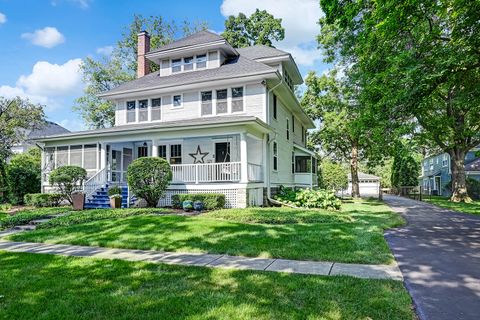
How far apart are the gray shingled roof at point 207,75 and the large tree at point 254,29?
1505cm

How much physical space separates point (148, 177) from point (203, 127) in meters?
3.13

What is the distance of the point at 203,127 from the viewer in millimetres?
13891

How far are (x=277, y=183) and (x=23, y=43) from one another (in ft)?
48.9

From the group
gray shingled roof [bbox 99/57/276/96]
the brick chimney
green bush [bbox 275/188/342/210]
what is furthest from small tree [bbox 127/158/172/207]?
the brick chimney

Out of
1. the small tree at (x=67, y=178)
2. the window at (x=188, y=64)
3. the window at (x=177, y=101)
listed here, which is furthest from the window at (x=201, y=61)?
the small tree at (x=67, y=178)

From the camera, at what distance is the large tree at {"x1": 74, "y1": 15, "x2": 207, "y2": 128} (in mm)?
30969

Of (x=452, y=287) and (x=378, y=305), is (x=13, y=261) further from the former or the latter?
(x=452, y=287)

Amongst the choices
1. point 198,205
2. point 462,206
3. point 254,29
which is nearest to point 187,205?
point 198,205

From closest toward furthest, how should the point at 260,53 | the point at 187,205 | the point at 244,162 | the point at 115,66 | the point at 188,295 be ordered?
the point at 188,295 < the point at 187,205 < the point at 244,162 < the point at 260,53 < the point at 115,66

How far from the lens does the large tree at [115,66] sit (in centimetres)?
3097

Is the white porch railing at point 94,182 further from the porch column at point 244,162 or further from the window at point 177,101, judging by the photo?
the porch column at point 244,162

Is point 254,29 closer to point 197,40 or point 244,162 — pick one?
point 197,40

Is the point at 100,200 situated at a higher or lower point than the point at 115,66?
lower

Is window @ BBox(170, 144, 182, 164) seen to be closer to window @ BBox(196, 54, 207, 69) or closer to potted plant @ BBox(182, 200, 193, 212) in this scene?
window @ BBox(196, 54, 207, 69)
